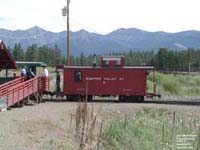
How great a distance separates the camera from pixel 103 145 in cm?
1884

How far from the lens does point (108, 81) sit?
131 feet

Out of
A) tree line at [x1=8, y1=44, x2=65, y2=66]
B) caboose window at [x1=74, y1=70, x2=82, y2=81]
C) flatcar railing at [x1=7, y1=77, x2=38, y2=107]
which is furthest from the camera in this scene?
tree line at [x1=8, y1=44, x2=65, y2=66]

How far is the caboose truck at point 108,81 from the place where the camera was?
3956cm

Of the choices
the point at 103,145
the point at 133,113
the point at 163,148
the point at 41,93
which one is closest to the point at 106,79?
the point at 41,93

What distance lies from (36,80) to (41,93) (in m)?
1.76

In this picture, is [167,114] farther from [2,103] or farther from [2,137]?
[2,137]

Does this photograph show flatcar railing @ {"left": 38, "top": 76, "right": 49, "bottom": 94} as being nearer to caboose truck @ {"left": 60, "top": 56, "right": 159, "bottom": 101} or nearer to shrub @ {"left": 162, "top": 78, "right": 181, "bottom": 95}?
caboose truck @ {"left": 60, "top": 56, "right": 159, "bottom": 101}

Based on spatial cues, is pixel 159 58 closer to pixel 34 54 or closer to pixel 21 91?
pixel 34 54

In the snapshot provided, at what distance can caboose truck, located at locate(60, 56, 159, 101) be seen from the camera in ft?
130

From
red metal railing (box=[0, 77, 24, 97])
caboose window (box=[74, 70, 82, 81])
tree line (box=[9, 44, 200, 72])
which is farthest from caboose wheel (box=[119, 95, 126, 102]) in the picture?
tree line (box=[9, 44, 200, 72])

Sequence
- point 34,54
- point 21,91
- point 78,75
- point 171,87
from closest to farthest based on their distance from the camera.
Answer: point 21,91 → point 78,75 → point 171,87 → point 34,54

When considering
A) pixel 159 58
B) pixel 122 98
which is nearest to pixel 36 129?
pixel 122 98

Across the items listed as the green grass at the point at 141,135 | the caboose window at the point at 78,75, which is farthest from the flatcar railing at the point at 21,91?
the green grass at the point at 141,135

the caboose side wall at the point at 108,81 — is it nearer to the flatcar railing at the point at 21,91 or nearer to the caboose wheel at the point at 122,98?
the caboose wheel at the point at 122,98
